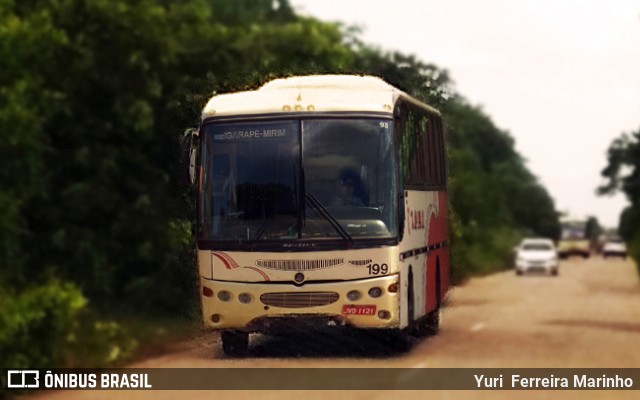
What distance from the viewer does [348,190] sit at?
895 centimetres

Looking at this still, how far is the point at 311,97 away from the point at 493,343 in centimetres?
13529

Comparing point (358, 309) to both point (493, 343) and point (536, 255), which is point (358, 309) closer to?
point (536, 255)

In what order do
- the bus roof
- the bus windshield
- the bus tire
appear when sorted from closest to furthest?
the bus windshield
the bus tire
the bus roof

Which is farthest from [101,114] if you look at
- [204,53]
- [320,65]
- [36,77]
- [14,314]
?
[320,65]

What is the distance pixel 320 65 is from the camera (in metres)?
10.2

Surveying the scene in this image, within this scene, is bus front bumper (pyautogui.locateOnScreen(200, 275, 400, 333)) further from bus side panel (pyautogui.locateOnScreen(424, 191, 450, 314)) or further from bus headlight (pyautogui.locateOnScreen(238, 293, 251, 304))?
bus side panel (pyautogui.locateOnScreen(424, 191, 450, 314))

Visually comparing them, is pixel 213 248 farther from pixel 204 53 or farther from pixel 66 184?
pixel 66 184

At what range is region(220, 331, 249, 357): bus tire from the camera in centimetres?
898

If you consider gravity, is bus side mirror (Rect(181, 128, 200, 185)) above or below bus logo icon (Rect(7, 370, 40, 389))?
above

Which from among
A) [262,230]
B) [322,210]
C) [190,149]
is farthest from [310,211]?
[190,149]

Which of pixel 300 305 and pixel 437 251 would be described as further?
pixel 437 251

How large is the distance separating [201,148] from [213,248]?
0.86 m

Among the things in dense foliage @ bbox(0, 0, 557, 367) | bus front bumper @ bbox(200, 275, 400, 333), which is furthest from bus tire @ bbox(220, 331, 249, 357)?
dense foliage @ bbox(0, 0, 557, 367)

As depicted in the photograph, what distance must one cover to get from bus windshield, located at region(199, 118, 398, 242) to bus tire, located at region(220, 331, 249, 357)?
643 millimetres
